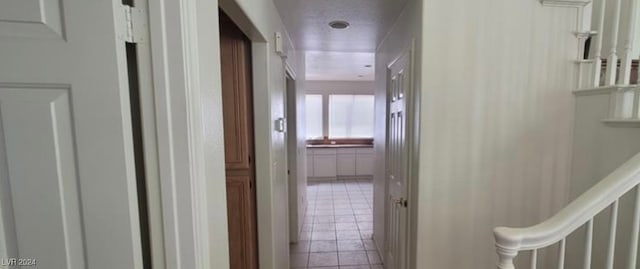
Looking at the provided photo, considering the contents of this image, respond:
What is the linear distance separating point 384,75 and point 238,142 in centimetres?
149

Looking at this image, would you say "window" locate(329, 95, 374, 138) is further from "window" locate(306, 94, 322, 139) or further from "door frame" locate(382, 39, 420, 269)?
"door frame" locate(382, 39, 420, 269)

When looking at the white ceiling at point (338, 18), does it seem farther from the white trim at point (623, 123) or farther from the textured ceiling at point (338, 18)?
the white trim at point (623, 123)

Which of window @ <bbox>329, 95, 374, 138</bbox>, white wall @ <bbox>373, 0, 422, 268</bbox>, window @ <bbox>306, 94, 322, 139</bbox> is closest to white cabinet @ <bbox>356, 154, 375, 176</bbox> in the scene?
window @ <bbox>329, 95, 374, 138</bbox>

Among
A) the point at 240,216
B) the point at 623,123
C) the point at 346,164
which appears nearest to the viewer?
the point at 623,123

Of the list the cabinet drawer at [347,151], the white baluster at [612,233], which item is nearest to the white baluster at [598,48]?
the white baluster at [612,233]

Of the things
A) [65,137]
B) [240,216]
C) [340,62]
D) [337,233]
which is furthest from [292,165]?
[65,137]

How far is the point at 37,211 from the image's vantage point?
66 centimetres

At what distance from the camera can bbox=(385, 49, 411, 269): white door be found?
1.85 m

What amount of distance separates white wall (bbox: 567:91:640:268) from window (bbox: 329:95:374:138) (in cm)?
493

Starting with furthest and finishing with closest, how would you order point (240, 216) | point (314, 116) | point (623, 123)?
point (314, 116) → point (240, 216) → point (623, 123)

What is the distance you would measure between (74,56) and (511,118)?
1.94 meters

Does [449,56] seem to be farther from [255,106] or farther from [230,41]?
[230,41]

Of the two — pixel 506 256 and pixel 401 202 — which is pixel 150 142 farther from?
pixel 401 202

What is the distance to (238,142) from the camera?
1.78 meters
